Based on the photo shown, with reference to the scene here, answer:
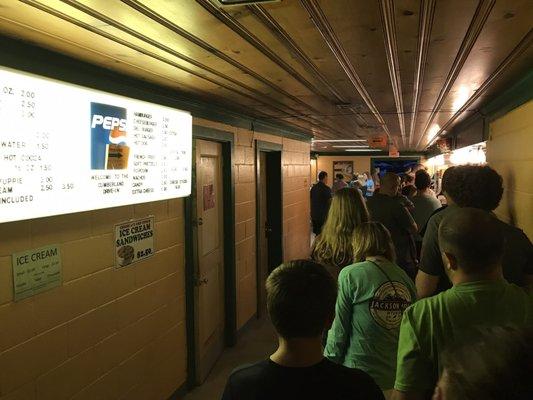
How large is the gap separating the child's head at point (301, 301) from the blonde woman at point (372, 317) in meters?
0.76

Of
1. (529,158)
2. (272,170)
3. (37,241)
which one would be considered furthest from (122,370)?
(272,170)

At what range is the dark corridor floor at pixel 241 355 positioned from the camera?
3.77 m

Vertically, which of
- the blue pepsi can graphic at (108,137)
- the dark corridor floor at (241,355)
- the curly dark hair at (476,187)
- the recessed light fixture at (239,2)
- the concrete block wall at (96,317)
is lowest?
the dark corridor floor at (241,355)

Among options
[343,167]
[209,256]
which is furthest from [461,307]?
[343,167]

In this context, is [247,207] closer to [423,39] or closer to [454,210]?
[454,210]

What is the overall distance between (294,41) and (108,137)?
1.12 meters

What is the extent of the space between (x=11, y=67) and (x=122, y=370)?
192 centimetres

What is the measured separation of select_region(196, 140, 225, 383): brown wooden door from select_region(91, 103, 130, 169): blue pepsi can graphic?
1.21 metres

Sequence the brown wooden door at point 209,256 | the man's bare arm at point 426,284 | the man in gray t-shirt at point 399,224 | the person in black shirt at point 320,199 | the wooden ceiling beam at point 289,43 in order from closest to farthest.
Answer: the wooden ceiling beam at point 289,43
the man's bare arm at point 426,284
the brown wooden door at point 209,256
the man in gray t-shirt at point 399,224
the person in black shirt at point 320,199

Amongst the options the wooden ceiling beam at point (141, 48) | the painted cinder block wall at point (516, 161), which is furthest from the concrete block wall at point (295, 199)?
the painted cinder block wall at point (516, 161)

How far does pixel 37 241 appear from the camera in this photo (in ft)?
6.98

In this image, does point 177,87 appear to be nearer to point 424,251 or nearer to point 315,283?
point 424,251

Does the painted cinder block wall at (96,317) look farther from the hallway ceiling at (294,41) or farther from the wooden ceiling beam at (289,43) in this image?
the wooden ceiling beam at (289,43)

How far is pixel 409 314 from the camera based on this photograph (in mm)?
1505
